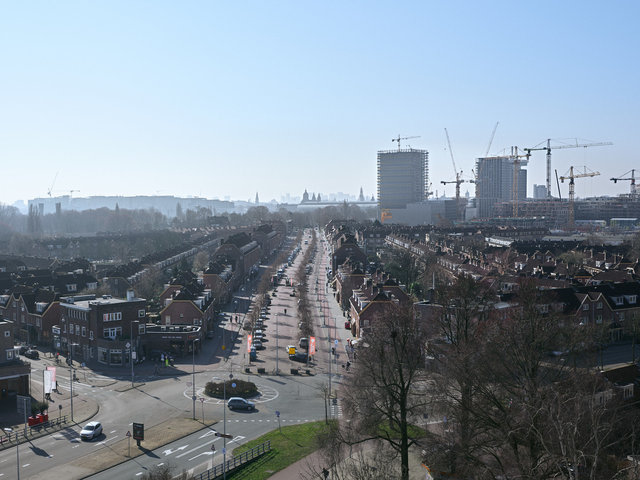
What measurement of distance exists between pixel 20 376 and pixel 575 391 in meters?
30.2

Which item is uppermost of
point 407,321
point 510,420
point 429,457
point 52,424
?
point 407,321

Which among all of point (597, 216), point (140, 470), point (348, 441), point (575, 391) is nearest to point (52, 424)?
point (140, 470)

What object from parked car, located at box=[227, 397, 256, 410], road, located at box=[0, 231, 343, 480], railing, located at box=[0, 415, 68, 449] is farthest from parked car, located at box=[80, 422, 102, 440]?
parked car, located at box=[227, 397, 256, 410]

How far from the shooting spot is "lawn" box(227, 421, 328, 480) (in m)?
25.5

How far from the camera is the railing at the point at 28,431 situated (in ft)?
95.4

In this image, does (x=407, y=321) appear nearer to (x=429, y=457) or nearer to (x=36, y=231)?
(x=429, y=457)

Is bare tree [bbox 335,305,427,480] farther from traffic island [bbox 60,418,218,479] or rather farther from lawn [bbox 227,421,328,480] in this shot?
traffic island [bbox 60,418,218,479]

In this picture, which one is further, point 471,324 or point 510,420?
point 471,324

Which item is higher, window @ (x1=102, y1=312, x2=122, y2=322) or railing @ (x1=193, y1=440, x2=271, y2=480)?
window @ (x1=102, y1=312, x2=122, y2=322)

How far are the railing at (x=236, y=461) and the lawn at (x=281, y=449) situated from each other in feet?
0.74

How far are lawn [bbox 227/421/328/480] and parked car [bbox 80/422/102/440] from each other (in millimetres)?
7335

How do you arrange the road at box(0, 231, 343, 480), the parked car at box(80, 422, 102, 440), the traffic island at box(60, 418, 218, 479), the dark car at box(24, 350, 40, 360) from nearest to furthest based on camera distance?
the traffic island at box(60, 418, 218, 479), the road at box(0, 231, 343, 480), the parked car at box(80, 422, 102, 440), the dark car at box(24, 350, 40, 360)

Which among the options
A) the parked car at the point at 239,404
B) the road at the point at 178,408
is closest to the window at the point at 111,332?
the road at the point at 178,408

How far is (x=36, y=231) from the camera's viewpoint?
562ft
